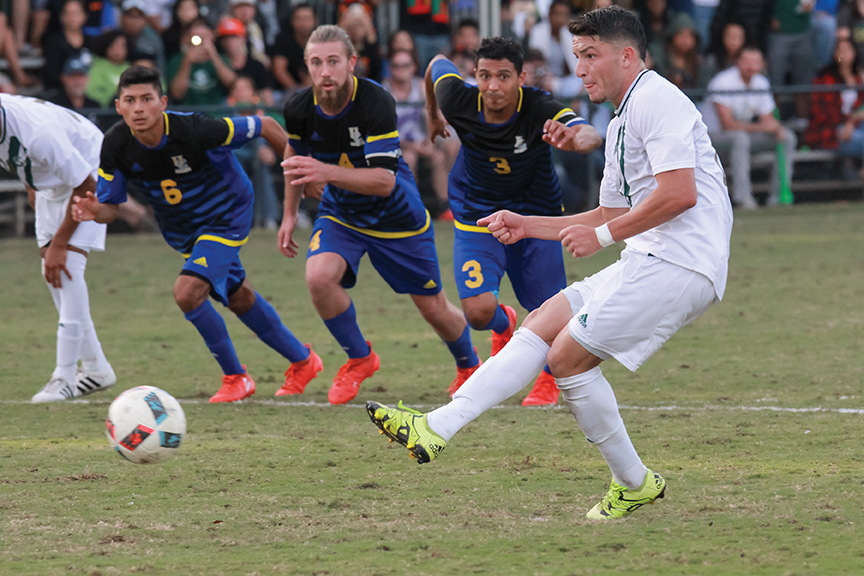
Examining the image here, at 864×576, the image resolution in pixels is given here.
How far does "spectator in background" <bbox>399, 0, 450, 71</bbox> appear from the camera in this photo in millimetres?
15469

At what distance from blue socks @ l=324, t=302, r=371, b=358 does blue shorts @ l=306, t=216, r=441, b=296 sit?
197 millimetres

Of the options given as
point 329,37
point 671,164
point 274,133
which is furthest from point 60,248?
point 671,164

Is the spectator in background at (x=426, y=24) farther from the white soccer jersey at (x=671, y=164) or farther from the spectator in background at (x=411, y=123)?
the white soccer jersey at (x=671, y=164)

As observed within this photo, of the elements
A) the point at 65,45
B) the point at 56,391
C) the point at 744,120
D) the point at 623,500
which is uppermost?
the point at 65,45

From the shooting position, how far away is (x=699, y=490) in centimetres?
451

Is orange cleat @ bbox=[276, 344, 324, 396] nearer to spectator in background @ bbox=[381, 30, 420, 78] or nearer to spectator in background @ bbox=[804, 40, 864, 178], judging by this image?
spectator in background @ bbox=[381, 30, 420, 78]

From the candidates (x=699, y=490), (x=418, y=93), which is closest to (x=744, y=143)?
(x=418, y=93)

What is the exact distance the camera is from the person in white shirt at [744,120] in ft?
49.5

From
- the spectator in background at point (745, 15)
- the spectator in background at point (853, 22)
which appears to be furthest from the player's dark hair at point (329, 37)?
the spectator in background at point (853, 22)

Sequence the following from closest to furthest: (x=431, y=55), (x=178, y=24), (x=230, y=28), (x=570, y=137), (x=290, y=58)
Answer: (x=570, y=137) < (x=230, y=28) < (x=178, y=24) < (x=290, y=58) < (x=431, y=55)

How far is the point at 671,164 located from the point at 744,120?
39.0ft

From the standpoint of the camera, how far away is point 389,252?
6699 millimetres

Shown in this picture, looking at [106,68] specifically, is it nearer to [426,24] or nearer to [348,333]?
[426,24]

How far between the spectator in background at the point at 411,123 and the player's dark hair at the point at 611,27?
405 inches
